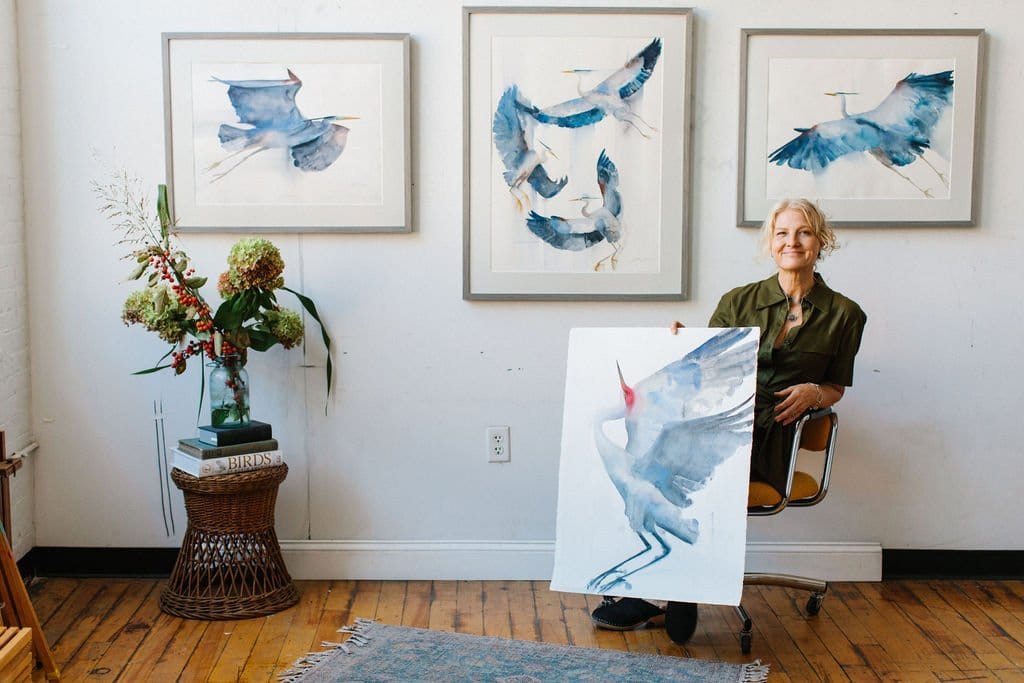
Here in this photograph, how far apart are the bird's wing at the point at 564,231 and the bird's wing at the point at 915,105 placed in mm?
919

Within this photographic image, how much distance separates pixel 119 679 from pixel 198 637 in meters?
0.32

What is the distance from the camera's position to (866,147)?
3381 millimetres

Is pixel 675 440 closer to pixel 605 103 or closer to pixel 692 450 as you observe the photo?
pixel 692 450

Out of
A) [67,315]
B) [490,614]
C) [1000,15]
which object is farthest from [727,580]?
[67,315]

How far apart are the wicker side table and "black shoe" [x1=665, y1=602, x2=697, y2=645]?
3.80ft

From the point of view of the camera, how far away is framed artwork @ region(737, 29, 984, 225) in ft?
11.0

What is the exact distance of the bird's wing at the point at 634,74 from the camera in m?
3.36

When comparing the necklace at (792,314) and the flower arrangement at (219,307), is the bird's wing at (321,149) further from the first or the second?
the necklace at (792,314)

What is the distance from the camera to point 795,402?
9.77 ft

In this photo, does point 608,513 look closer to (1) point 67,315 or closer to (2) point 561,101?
(2) point 561,101

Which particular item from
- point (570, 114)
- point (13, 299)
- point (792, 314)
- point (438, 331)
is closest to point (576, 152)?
point (570, 114)

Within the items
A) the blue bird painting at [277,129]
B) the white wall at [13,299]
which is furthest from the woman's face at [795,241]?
the white wall at [13,299]

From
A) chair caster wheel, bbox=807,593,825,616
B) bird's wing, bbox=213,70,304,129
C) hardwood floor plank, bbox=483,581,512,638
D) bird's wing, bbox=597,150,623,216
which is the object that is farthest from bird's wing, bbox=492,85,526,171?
chair caster wheel, bbox=807,593,825,616

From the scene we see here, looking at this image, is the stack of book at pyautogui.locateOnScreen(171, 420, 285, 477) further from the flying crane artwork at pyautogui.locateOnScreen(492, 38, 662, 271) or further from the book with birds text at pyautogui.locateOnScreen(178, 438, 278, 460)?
the flying crane artwork at pyautogui.locateOnScreen(492, 38, 662, 271)
